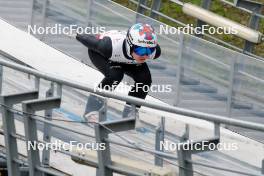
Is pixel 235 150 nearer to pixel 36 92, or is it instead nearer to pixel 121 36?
pixel 36 92

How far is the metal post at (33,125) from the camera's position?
1113cm

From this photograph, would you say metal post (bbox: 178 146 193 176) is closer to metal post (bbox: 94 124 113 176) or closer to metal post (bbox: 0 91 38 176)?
metal post (bbox: 94 124 113 176)

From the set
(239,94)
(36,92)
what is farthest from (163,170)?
(239,94)

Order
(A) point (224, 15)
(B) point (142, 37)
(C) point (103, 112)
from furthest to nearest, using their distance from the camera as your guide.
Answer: (A) point (224, 15)
(B) point (142, 37)
(C) point (103, 112)

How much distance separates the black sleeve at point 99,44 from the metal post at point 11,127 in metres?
2.44

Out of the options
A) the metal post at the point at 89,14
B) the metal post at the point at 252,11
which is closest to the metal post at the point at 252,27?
the metal post at the point at 252,11

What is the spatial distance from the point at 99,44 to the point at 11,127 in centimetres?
260

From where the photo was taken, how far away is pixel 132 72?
13.9 m

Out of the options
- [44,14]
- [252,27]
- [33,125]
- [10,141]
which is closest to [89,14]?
[44,14]

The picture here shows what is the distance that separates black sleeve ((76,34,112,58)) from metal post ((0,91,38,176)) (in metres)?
2.44

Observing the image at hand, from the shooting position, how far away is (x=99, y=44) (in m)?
13.9

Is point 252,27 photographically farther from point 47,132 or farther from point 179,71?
point 47,132

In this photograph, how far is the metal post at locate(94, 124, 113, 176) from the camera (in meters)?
10.5

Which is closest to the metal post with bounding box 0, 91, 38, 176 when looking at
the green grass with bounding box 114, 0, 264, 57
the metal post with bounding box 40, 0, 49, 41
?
the metal post with bounding box 40, 0, 49, 41
